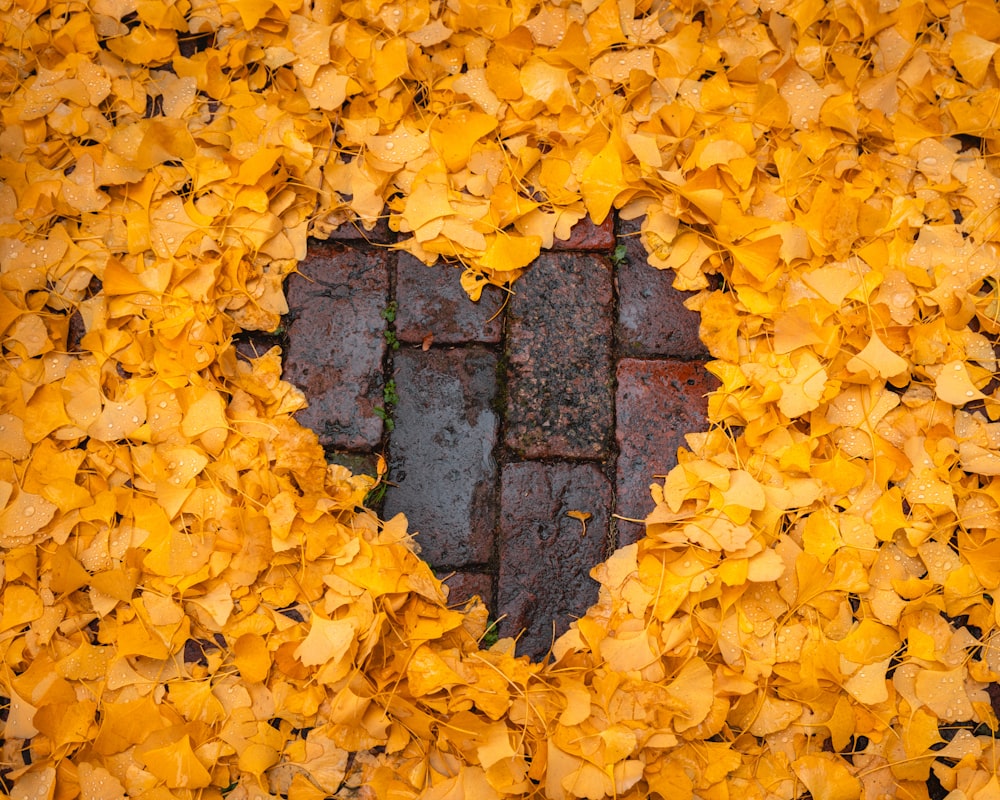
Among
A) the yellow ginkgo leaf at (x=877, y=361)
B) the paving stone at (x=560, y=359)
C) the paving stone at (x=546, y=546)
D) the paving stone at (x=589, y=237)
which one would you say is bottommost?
the paving stone at (x=546, y=546)

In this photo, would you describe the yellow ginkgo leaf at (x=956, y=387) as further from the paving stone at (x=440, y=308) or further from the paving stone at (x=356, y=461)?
the paving stone at (x=356, y=461)

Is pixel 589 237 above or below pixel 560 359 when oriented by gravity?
above

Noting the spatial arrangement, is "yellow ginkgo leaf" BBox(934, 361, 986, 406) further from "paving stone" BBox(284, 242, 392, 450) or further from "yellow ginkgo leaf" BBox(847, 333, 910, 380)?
"paving stone" BBox(284, 242, 392, 450)

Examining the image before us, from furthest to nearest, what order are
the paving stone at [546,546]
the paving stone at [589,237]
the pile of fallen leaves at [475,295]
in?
1. the paving stone at [589,237]
2. the paving stone at [546,546]
3. the pile of fallen leaves at [475,295]

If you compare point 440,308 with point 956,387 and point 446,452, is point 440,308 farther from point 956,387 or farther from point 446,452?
point 956,387

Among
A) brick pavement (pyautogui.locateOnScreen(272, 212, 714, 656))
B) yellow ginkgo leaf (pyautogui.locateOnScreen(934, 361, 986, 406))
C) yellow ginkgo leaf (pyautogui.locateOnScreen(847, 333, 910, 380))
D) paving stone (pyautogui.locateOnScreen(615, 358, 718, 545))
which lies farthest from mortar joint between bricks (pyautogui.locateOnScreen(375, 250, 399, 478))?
yellow ginkgo leaf (pyautogui.locateOnScreen(934, 361, 986, 406))

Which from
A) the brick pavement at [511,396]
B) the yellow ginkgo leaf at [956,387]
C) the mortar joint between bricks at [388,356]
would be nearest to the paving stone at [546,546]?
the brick pavement at [511,396]

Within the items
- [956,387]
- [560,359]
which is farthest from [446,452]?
[956,387]
